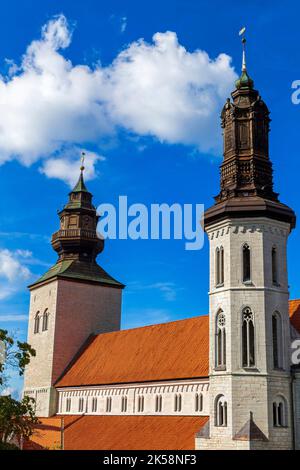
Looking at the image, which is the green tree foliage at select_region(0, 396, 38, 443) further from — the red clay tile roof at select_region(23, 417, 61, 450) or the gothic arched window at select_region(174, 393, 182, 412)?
the red clay tile roof at select_region(23, 417, 61, 450)

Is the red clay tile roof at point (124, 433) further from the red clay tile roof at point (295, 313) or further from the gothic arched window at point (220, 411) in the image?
the red clay tile roof at point (295, 313)

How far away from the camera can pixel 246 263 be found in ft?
106

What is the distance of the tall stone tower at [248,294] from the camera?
3003 cm

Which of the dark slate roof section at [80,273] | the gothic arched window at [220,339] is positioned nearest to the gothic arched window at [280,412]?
the gothic arched window at [220,339]

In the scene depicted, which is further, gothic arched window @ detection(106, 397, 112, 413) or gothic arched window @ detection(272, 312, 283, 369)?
gothic arched window @ detection(106, 397, 112, 413)

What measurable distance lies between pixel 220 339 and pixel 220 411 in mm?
3578

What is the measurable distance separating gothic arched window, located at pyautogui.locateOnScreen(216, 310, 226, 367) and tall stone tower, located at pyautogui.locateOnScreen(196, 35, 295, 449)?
0.05 m

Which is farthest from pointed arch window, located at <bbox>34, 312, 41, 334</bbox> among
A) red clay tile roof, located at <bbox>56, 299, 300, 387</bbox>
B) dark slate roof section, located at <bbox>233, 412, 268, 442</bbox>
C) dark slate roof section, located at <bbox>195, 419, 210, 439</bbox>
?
dark slate roof section, located at <bbox>233, 412, 268, 442</bbox>

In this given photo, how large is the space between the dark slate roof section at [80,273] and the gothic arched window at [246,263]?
28965 mm

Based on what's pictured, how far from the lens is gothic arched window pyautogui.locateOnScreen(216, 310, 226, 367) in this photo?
31719mm

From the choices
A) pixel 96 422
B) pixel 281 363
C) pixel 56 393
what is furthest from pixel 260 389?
pixel 56 393

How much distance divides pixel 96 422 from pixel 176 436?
1220cm

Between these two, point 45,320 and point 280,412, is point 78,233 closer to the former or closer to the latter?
point 45,320
